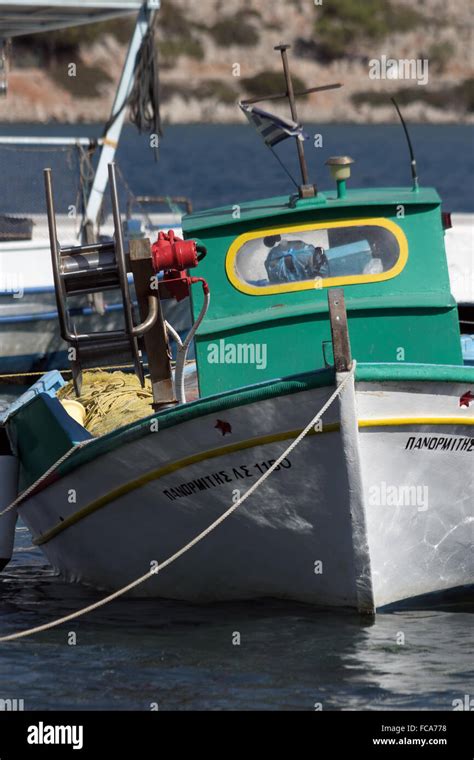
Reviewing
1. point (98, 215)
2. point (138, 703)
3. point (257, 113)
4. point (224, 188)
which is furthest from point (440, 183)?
point (138, 703)

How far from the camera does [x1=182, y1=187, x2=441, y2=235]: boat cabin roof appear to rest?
34.1 feet

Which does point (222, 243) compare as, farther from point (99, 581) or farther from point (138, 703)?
point (138, 703)

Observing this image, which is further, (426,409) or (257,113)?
(257,113)

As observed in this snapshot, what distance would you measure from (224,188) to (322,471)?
43.6m

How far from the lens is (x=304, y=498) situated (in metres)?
9.12

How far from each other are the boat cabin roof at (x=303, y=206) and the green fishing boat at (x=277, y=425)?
0.02 m

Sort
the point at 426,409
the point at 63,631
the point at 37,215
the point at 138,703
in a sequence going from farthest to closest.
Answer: the point at 37,215 < the point at 63,631 < the point at 426,409 < the point at 138,703

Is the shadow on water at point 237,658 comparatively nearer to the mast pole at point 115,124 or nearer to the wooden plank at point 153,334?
the wooden plank at point 153,334

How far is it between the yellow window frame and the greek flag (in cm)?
81

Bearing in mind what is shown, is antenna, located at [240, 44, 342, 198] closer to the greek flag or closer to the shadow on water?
the greek flag

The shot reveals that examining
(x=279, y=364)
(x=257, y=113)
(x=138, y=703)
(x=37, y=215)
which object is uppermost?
(x=37, y=215)

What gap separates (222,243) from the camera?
1052 cm

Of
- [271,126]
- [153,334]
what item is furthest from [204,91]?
[153,334]

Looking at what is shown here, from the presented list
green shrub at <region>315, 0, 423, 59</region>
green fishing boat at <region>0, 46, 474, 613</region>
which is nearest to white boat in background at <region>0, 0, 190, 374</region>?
green fishing boat at <region>0, 46, 474, 613</region>
